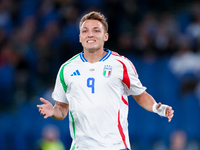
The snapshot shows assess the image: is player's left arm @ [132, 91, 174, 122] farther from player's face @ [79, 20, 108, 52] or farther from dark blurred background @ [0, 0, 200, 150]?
dark blurred background @ [0, 0, 200, 150]

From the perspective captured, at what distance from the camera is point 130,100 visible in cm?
977

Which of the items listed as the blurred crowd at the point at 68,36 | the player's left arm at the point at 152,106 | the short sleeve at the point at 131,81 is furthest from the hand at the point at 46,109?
the blurred crowd at the point at 68,36

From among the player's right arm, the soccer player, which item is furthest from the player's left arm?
the player's right arm

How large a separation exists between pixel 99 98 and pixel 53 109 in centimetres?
59

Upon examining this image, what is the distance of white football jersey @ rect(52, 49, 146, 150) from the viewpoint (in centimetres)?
455

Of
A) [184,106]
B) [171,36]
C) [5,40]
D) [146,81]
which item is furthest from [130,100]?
[5,40]

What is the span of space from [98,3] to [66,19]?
1.14m

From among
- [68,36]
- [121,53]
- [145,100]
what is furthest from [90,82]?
[68,36]

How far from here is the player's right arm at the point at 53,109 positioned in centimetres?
445

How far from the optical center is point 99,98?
4.57 meters

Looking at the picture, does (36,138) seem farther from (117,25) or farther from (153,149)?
(117,25)

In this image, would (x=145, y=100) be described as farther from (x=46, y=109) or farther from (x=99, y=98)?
(x=46, y=109)

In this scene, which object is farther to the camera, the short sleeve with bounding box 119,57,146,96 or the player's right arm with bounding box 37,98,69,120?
the short sleeve with bounding box 119,57,146,96

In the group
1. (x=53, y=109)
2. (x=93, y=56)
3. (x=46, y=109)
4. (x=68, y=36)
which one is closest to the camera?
(x=46, y=109)
